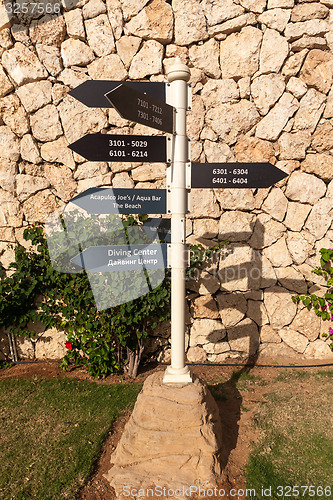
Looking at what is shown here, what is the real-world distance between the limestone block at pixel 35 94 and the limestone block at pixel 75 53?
344 mm

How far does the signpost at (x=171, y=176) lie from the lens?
7.27 ft

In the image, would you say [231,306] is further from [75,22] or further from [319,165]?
[75,22]

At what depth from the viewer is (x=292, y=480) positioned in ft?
7.52

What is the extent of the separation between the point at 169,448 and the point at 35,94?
383 centimetres

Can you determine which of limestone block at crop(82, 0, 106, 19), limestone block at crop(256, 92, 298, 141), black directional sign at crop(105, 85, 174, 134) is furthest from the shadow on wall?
limestone block at crop(82, 0, 106, 19)

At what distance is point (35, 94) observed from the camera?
3.86 m

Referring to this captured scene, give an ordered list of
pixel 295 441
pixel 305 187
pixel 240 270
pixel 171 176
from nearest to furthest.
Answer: pixel 171 176 < pixel 295 441 < pixel 305 187 < pixel 240 270

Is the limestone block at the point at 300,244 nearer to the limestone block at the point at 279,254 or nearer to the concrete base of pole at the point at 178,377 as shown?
the limestone block at the point at 279,254

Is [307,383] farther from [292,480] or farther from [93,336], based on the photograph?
[93,336]

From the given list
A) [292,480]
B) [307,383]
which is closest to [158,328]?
[307,383]

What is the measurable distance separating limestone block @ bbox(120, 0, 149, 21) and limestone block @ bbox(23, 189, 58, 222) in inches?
86.3

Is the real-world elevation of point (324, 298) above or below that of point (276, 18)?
below

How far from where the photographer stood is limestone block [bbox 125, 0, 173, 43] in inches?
147

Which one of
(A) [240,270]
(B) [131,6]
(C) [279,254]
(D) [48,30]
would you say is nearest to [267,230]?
(C) [279,254]
